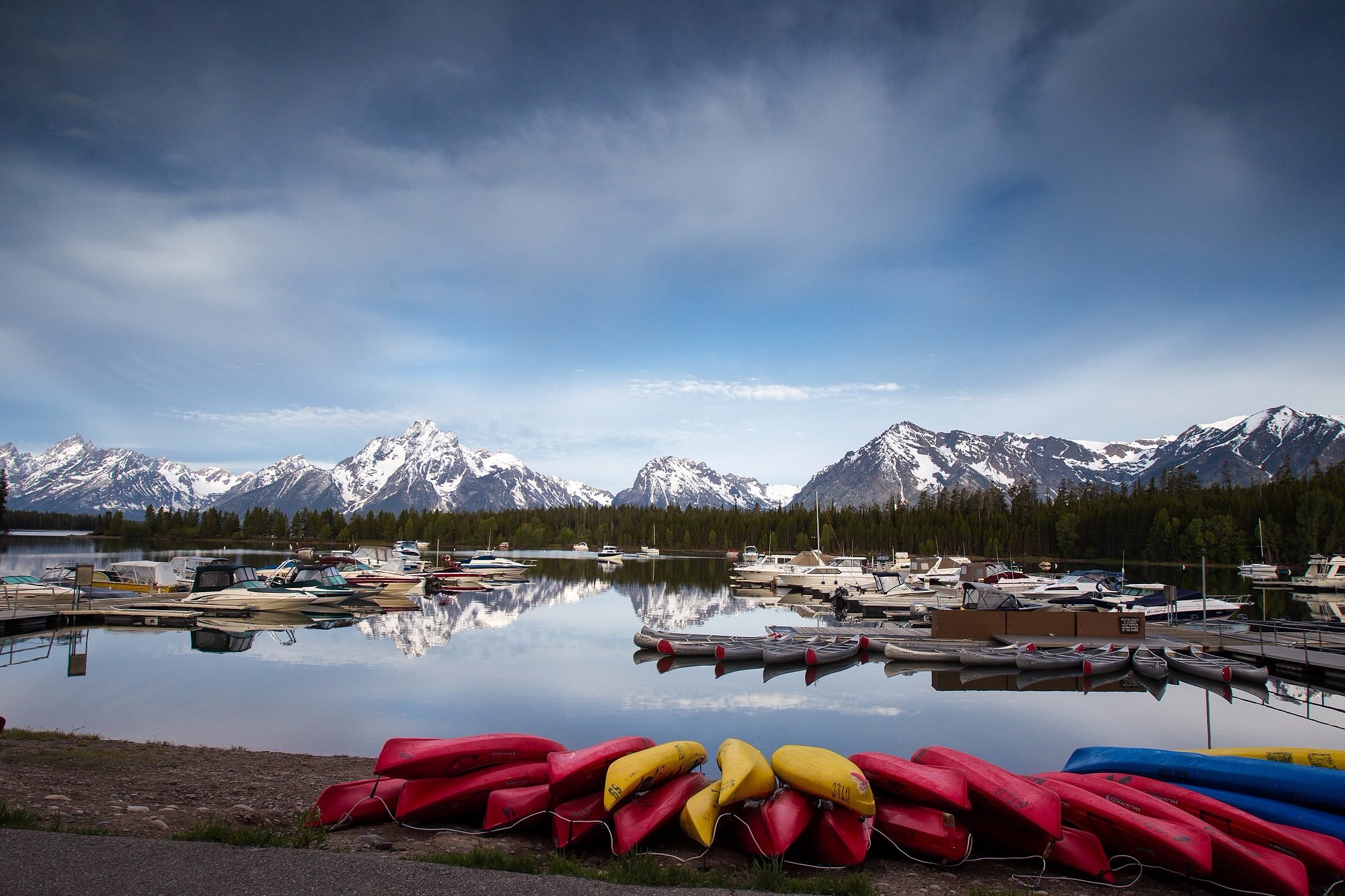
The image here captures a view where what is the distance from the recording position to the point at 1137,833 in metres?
8.48

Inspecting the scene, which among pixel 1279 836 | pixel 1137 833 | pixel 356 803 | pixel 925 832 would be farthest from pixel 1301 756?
pixel 356 803

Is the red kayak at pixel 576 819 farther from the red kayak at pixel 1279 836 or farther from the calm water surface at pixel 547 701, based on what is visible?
the calm water surface at pixel 547 701

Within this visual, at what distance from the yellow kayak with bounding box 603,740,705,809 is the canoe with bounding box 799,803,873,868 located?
1826 millimetres

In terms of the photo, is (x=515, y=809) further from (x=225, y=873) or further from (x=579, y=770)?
(x=225, y=873)

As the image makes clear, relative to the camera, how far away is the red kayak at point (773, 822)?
8.69 metres

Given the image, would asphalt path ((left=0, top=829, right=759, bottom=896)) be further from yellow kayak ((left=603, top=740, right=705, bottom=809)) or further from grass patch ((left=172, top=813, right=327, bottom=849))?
yellow kayak ((left=603, top=740, right=705, bottom=809))

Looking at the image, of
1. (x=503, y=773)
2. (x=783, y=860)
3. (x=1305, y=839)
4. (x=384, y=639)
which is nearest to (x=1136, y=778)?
(x=1305, y=839)

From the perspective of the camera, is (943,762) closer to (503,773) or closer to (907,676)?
(503,773)

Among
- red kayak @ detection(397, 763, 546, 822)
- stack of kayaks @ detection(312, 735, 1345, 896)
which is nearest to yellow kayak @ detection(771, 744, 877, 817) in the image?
stack of kayaks @ detection(312, 735, 1345, 896)

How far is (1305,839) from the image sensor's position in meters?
8.30

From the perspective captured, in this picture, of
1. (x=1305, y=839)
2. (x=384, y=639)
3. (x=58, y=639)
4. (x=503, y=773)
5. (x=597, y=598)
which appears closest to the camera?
(x=1305, y=839)

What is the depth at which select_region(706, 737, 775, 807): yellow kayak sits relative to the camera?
911 centimetres

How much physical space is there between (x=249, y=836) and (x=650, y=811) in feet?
14.2

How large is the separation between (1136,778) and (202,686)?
24188 millimetres
